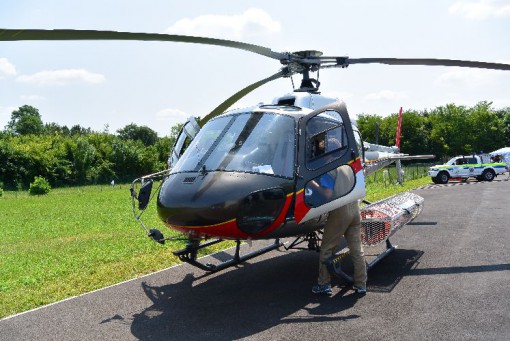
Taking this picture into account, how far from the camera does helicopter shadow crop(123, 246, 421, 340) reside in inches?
207

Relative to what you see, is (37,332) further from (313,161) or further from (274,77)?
(274,77)

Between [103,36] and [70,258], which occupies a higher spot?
[103,36]

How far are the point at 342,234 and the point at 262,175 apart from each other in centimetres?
158

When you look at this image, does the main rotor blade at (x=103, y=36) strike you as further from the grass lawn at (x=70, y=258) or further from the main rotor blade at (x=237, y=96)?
the grass lawn at (x=70, y=258)

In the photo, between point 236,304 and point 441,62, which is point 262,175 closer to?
point 236,304

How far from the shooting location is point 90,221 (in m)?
18.0

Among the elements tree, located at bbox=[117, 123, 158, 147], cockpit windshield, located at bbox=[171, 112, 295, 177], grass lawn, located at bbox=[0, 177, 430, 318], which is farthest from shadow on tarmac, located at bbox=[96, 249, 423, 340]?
tree, located at bbox=[117, 123, 158, 147]

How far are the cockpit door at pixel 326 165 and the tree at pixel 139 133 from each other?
111535mm

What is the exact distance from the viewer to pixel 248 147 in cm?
581

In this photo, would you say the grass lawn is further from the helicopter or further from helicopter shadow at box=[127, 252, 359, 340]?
the helicopter

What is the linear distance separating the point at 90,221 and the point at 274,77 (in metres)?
12.3

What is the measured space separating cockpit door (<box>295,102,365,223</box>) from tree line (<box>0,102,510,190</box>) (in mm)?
54507

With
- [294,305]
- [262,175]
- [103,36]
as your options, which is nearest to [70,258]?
[294,305]

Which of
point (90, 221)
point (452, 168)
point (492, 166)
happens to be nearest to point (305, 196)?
point (90, 221)
